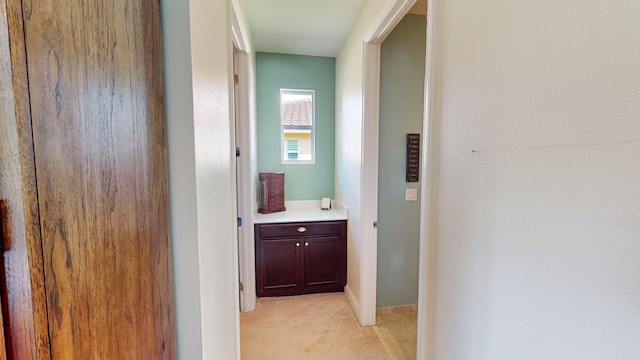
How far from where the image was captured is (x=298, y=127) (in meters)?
3.23

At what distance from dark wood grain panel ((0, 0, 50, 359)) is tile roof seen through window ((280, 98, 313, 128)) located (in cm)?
284

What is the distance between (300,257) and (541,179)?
7.35 ft

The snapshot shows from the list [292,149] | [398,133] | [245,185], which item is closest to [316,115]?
[292,149]

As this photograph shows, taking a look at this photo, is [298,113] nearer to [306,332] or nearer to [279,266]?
[279,266]

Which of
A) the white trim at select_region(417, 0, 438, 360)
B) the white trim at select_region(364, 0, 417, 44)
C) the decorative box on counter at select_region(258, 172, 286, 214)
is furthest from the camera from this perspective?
the decorative box on counter at select_region(258, 172, 286, 214)

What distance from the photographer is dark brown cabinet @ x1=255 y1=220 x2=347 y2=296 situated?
261cm

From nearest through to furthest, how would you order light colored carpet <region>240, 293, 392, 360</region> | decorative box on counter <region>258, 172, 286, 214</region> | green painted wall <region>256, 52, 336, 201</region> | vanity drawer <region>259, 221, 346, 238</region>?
light colored carpet <region>240, 293, 392, 360</region>
vanity drawer <region>259, 221, 346, 238</region>
decorative box on counter <region>258, 172, 286, 214</region>
green painted wall <region>256, 52, 336, 201</region>

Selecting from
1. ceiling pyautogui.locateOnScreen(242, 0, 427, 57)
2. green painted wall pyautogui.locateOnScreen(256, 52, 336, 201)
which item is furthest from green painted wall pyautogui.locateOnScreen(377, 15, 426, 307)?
green painted wall pyautogui.locateOnScreen(256, 52, 336, 201)

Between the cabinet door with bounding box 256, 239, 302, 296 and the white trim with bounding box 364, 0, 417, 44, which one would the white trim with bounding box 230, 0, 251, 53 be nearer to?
the white trim with bounding box 364, 0, 417, 44

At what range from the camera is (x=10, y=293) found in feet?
1.25

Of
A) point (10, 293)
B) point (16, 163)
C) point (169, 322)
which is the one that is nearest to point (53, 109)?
point (16, 163)

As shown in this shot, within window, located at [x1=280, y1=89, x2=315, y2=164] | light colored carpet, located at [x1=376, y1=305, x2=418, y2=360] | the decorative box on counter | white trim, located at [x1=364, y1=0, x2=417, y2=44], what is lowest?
light colored carpet, located at [x1=376, y1=305, x2=418, y2=360]

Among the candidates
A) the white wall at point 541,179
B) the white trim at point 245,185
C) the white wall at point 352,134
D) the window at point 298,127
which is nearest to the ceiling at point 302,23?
the white wall at point 352,134

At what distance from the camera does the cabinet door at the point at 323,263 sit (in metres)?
2.69
